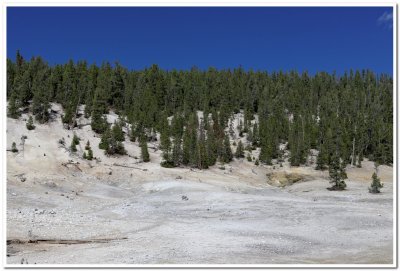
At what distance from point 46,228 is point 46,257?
627cm

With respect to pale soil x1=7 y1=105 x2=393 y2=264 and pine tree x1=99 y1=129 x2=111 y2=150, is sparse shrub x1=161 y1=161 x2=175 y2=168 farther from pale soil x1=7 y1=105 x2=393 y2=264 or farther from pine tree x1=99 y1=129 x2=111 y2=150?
pine tree x1=99 y1=129 x2=111 y2=150

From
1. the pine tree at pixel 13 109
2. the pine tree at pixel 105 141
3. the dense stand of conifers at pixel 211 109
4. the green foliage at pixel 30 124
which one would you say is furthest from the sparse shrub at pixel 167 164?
the pine tree at pixel 13 109

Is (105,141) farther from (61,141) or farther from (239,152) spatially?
(239,152)

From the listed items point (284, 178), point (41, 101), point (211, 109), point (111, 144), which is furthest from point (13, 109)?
point (211, 109)

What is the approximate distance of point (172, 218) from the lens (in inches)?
983

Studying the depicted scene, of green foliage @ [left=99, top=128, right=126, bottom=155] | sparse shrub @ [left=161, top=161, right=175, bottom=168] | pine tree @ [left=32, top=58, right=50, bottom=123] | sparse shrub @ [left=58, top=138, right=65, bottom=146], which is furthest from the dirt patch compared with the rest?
pine tree @ [left=32, top=58, right=50, bottom=123]

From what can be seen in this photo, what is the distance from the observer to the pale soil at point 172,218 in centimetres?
1489

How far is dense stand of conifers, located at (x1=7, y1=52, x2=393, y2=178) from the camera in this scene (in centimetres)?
6109

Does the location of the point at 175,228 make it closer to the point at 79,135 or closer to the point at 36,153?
the point at 36,153

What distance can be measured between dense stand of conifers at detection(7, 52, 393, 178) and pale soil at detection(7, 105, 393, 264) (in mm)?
9463

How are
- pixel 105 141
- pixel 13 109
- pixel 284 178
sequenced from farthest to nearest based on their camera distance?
pixel 13 109 < pixel 105 141 < pixel 284 178

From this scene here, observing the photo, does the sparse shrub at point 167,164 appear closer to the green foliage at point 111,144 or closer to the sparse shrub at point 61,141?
the green foliage at point 111,144

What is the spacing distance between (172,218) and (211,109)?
63891mm
